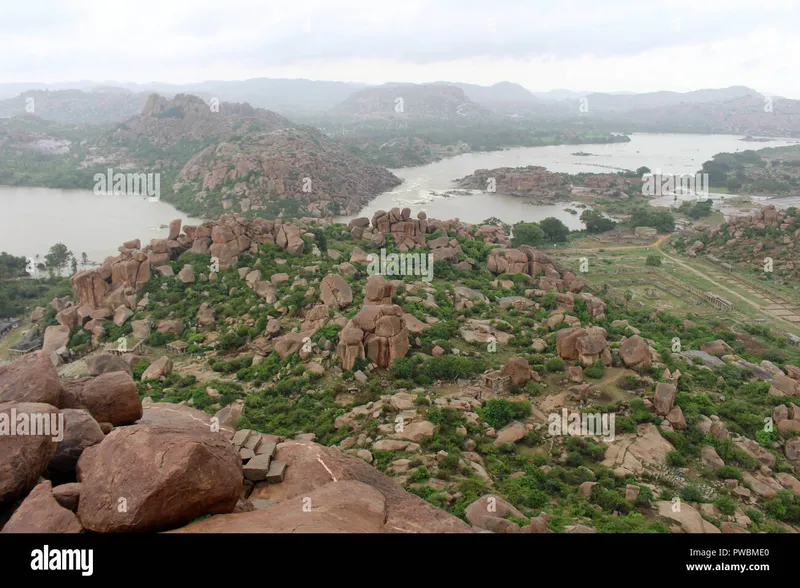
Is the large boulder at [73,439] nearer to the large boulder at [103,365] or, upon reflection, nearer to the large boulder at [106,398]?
the large boulder at [106,398]

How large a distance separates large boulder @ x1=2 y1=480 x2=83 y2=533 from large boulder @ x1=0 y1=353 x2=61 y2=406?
2.36 m

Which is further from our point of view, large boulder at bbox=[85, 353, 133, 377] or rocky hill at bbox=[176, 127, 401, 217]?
rocky hill at bbox=[176, 127, 401, 217]

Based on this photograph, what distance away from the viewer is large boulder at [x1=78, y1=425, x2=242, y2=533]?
5562 mm

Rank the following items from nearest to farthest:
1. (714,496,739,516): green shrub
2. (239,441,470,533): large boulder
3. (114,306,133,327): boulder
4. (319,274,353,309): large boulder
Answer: (239,441,470,533): large boulder → (714,496,739,516): green shrub → (319,274,353,309): large boulder → (114,306,133,327): boulder

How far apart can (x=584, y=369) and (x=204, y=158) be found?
6683 centimetres

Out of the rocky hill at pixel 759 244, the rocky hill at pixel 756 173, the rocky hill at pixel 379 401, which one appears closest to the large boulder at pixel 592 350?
the rocky hill at pixel 379 401

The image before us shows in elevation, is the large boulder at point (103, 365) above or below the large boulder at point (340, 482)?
above

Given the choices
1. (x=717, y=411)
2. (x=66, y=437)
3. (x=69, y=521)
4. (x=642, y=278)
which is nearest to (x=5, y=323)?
(x=66, y=437)

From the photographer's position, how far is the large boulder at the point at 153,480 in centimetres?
556

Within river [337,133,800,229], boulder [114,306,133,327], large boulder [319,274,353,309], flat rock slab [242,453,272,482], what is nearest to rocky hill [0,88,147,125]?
river [337,133,800,229]

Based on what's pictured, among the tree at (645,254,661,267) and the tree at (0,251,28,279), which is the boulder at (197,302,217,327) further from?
the tree at (645,254,661,267)

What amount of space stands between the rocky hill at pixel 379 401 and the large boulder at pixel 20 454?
26 mm
